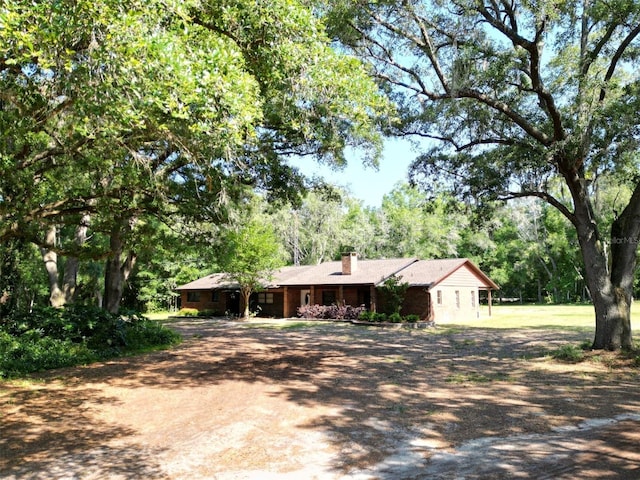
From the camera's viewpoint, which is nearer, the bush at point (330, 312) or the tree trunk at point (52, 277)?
the tree trunk at point (52, 277)

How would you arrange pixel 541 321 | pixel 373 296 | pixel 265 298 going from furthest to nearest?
1. pixel 265 298
2. pixel 373 296
3. pixel 541 321

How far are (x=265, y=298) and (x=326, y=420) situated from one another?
1111 inches

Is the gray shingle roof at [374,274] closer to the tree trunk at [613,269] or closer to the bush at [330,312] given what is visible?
the bush at [330,312]

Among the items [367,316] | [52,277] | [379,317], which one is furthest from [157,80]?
[367,316]

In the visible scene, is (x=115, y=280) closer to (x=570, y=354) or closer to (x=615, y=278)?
(x=570, y=354)

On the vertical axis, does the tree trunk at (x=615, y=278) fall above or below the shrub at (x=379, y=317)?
above

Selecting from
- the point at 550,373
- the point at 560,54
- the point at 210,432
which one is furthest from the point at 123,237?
the point at 560,54

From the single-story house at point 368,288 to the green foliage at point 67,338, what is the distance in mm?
15870

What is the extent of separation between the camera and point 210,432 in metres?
6.39

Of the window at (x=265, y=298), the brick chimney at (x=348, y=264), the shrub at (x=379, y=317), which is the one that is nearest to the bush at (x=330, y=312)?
the shrub at (x=379, y=317)

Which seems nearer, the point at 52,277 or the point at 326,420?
the point at 326,420

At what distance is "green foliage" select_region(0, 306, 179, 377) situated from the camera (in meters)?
11.2

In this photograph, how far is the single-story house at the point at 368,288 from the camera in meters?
28.7

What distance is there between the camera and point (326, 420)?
686 cm
